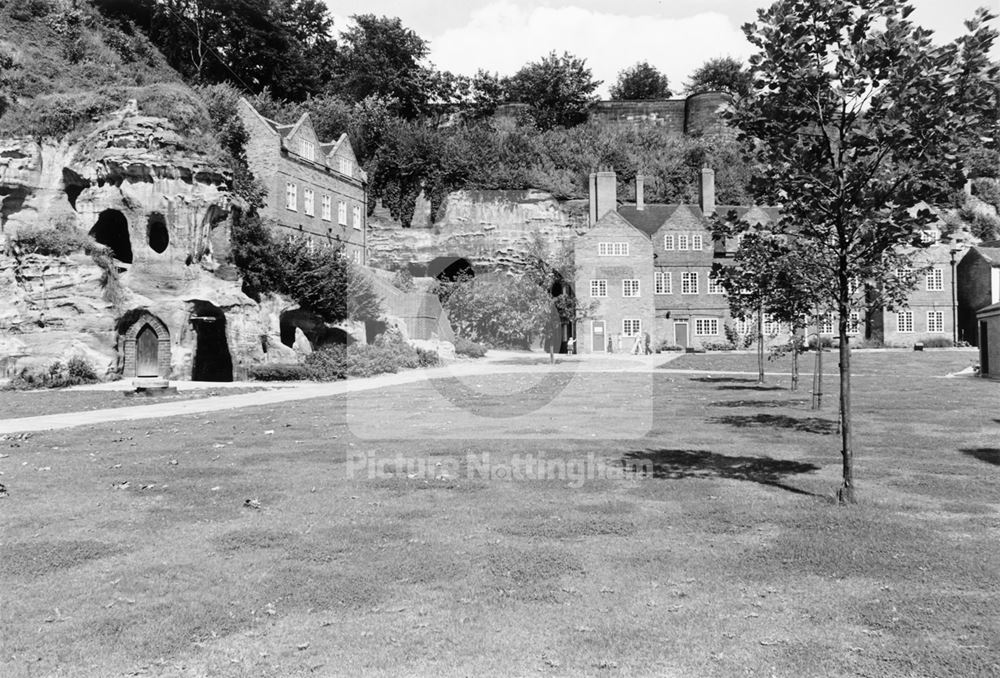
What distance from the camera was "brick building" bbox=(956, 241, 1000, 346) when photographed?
188 ft

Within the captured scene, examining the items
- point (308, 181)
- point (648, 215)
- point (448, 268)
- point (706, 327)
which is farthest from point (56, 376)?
point (648, 215)

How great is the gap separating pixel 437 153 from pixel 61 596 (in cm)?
6539

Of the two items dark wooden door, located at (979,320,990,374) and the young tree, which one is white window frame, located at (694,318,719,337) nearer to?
dark wooden door, located at (979,320,990,374)

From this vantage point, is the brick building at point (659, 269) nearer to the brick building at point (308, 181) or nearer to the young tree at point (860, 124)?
the brick building at point (308, 181)

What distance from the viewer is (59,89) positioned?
39688 millimetres

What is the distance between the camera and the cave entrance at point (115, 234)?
113 ft

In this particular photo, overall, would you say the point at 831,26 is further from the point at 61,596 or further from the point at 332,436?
the point at 332,436

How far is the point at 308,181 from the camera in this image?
51.6 metres

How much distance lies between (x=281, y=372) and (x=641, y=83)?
89.6 metres

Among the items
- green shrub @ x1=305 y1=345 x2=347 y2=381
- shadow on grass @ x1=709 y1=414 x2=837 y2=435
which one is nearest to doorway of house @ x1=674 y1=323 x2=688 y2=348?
green shrub @ x1=305 y1=345 x2=347 y2=381

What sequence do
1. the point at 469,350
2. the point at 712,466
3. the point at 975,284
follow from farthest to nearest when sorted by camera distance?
the point at 975,284
the point at 469,350
the point at 712,466

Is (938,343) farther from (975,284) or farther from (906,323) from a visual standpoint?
(975,284)

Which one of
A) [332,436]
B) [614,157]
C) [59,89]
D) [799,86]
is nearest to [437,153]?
[614,157]

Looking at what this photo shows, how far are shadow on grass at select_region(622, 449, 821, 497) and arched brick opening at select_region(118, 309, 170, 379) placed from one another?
79.3 ft
